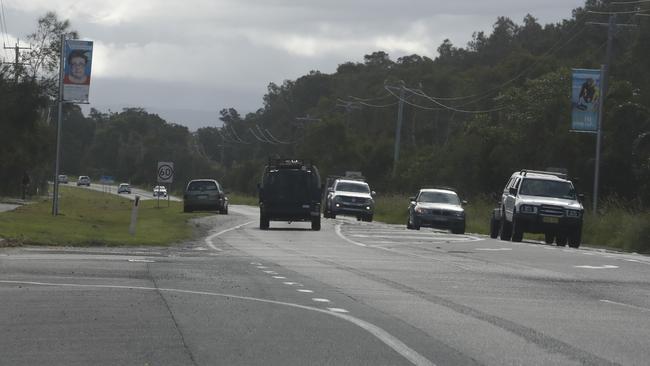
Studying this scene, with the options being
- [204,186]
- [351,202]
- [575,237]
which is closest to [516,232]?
[575,237]

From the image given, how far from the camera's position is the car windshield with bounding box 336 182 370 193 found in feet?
180

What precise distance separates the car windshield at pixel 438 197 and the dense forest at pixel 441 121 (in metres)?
8.68

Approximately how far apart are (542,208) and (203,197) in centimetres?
2369

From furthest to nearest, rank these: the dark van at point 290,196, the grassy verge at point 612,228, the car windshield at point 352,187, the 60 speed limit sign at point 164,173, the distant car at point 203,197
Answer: the distant car at point 203,197 < the car windshield at point 352,187 < the 60 speed limit sign at point 164,173 < the dark van at point 290,196 < the grassy verge at point 612,228

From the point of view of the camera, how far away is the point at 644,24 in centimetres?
7062

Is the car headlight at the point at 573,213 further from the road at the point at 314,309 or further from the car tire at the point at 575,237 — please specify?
the road at the point at 314,309

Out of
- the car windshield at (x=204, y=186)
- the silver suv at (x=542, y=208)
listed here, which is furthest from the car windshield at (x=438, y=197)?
the car windshield at (x=204, y=186)

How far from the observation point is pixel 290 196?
41.0 metres

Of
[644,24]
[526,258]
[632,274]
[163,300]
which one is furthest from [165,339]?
[644,24]

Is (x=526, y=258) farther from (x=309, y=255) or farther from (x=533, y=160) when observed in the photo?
(x=533, y=160)

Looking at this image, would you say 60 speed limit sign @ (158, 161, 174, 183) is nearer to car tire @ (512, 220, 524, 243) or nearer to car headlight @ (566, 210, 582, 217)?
car tire @ (512, 220, 524, 243)

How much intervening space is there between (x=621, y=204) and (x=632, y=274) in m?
26.1

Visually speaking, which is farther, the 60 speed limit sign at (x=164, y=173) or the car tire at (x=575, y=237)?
the 60 speed limit sign at (x=164, y=173)

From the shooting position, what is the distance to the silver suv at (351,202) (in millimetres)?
53969
